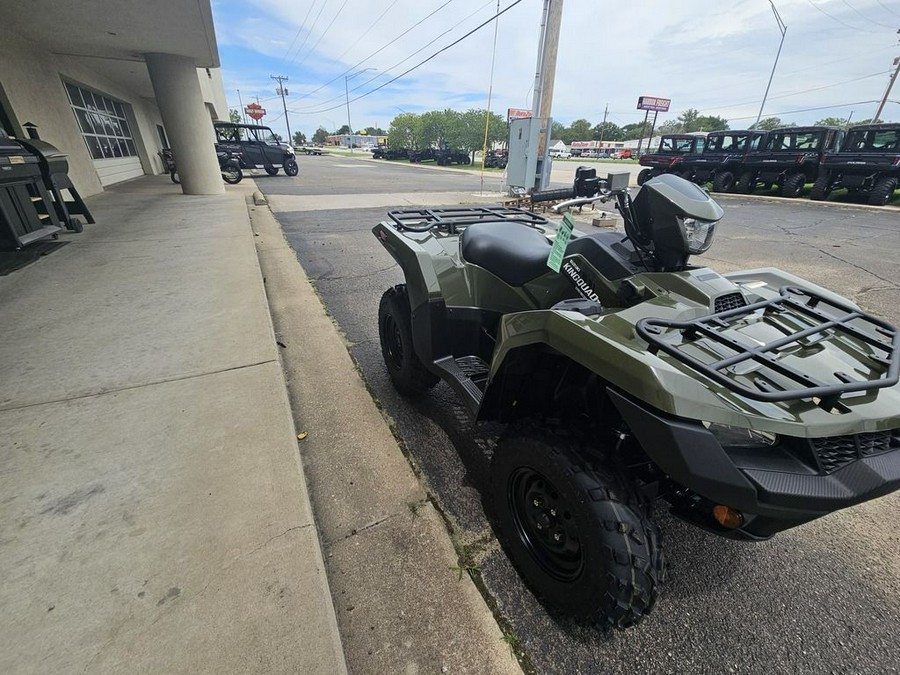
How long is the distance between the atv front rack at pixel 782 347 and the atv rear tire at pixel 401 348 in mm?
1450

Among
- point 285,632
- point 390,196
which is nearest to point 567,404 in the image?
point 285,632

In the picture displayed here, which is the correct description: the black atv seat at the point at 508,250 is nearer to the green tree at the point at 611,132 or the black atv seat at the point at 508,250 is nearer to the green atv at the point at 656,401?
the green atv at the point at 656,401

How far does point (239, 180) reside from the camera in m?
14.8

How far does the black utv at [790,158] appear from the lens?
503 inches

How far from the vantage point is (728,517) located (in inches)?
43.2

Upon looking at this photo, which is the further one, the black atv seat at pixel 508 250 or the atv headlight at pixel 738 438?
the black atv seat at pixel 508 250

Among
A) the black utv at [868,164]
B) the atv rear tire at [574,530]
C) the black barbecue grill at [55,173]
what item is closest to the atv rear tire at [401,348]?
the atv rear tire at [574,530]

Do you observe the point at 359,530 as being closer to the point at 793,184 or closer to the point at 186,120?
the point at 186,120

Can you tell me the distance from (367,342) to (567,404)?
2232mm

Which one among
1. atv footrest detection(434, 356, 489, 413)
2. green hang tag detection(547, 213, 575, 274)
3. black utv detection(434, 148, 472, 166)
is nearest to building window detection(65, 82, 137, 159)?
atv footrest detection(434, 356, 489, 413)

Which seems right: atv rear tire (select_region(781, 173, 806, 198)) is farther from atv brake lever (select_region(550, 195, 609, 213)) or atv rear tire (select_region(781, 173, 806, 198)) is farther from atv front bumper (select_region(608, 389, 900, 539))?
atv front bumper (select_region(608, 389, 900, 539))

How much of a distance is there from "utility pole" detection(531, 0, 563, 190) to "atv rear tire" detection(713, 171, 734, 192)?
9464 millimetres

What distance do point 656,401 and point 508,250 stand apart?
1127mm

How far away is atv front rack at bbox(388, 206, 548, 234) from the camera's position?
2600 millimetres
